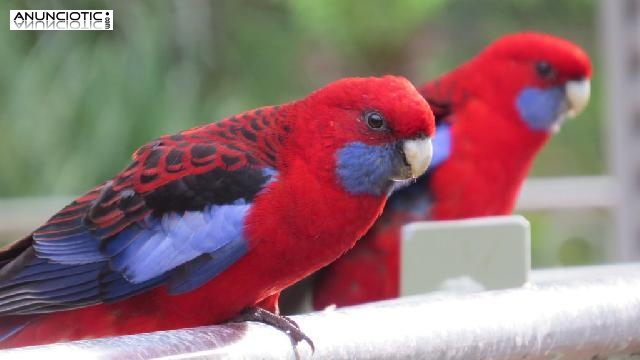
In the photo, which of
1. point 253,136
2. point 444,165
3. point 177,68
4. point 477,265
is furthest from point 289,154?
point 177,68

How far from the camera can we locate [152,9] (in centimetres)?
435

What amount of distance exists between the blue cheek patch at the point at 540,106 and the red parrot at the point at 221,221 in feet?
2.83

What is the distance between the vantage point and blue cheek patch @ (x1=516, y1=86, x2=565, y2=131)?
210 cm

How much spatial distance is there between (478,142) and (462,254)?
0.66 m

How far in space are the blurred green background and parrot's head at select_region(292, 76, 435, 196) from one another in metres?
2.31

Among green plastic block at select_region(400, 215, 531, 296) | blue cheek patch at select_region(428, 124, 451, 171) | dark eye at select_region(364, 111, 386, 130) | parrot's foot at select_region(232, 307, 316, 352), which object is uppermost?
dark eye at select_region(364, 111, 386, 130)

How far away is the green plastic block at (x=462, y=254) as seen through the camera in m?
1.39

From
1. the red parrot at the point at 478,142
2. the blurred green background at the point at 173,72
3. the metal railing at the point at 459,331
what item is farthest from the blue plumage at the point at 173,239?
the blurred green background at the point at 173,72

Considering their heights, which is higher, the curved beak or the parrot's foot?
the curved beak

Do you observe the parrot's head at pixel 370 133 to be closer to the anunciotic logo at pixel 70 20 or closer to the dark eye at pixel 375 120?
the dark eye at pixel 375 120

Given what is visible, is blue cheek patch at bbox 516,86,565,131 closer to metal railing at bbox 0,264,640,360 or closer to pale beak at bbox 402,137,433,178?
pale beak at bbox 402,137,433,178

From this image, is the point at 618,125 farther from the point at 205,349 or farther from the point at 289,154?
the point at 205,349

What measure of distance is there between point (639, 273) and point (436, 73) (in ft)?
14.2

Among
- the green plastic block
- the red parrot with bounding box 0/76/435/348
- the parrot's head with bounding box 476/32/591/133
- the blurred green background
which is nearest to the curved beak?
the parrot's head with bounding box 476/32/591/133
